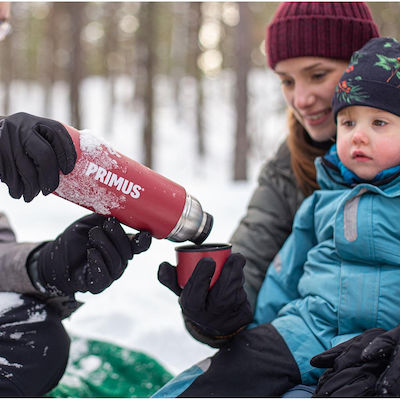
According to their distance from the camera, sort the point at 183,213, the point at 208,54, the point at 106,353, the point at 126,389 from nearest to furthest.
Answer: the point at 183,213, the point at 126,389, the point at 106,353, the point at 208,54

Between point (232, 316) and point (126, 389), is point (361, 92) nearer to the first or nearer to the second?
point (232, 316)

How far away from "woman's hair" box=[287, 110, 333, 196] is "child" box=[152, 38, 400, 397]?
31 cm

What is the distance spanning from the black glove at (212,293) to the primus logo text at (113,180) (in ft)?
0.92

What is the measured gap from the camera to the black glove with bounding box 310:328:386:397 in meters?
1.28

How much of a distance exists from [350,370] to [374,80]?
0.99 m

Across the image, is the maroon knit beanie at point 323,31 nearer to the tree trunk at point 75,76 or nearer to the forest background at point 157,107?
the forest background at point 157,107

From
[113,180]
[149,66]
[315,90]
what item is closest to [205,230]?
[113,180]

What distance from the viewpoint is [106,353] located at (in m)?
2.51

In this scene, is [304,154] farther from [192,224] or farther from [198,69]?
[198,69]

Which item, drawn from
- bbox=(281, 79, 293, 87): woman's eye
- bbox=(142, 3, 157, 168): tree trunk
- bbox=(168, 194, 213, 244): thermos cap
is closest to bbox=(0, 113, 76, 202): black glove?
bbox=(168, 194, 213, 244): thermos cap

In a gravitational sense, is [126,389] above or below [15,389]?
below

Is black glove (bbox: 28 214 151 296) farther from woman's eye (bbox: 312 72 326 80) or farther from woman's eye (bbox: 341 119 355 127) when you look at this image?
woman's eye (bbox: 312 72 326 80)

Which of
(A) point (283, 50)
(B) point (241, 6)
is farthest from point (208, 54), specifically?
(A) point (283, 50)

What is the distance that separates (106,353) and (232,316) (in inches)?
43.3
